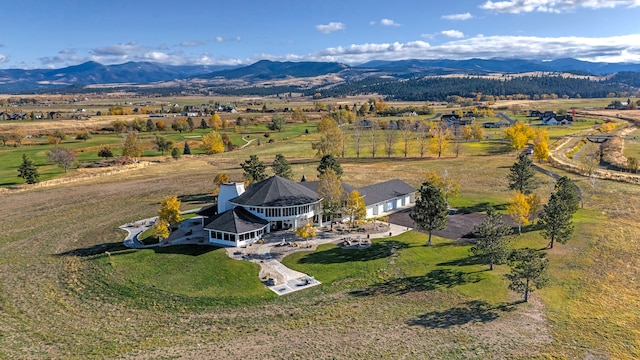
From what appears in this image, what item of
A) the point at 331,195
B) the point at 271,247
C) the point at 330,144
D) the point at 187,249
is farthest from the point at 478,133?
the point at 187,249

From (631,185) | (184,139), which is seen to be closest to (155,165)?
(184,139)

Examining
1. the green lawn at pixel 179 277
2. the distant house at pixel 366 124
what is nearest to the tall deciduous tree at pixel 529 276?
the green lawn at pixel 179 277

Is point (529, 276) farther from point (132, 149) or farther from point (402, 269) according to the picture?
point (132, 149)

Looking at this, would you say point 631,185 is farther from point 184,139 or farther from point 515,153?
point 184,139

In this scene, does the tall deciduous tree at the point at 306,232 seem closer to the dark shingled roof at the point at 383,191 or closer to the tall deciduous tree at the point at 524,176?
the dark shingled roof at the point at 383,191

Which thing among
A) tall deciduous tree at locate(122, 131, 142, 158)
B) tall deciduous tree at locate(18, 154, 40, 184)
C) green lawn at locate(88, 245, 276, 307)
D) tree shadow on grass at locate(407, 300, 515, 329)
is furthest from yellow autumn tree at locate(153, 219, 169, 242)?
tall deciduous tree at locate(122, 131, 142, 158)
